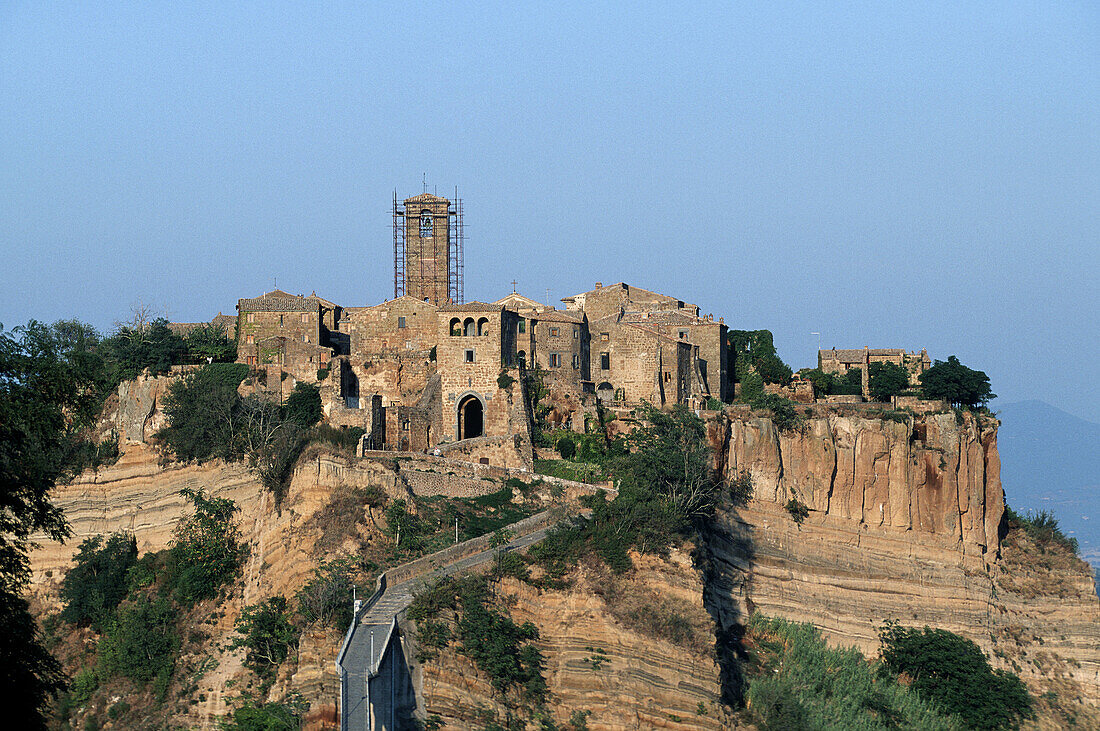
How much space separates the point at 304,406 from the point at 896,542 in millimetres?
28651

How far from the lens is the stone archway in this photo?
196ft

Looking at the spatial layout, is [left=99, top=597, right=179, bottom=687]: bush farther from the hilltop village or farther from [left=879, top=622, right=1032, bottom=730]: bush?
[left=879, top=622, right=1032, bottom=730]: bush

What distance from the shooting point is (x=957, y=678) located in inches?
2281

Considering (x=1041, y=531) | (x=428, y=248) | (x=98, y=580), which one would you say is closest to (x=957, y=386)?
(x=1041, y=531)

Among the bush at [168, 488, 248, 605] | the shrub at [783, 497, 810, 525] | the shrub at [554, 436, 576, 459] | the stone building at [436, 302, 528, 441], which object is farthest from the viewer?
the shrub at [783, 497, 810, 525]

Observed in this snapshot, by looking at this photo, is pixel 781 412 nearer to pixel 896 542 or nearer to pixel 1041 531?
pixel 896 542

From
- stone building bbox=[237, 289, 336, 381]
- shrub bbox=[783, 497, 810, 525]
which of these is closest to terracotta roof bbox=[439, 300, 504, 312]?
stone building bbox=[237, 289, 336, 381]

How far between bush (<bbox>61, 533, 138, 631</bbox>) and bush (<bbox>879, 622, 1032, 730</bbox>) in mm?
33873

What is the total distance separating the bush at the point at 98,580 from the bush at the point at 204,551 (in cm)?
271

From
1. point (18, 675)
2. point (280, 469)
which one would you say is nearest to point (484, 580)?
point (280, 469)

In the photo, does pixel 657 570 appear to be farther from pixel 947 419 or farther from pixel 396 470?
pixel 947 419

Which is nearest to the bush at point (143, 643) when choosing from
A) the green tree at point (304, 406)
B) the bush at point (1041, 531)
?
the green tree at point (304, 406)

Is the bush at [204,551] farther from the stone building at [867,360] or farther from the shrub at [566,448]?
the stone building at [867,360]

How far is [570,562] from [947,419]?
26.7 m
